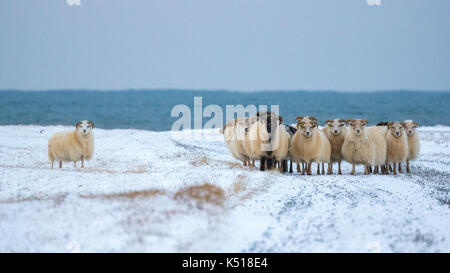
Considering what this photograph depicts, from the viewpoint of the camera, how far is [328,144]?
1469 cm

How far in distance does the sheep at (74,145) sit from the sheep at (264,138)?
16.2 ft

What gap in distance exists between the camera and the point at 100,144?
22250 mm

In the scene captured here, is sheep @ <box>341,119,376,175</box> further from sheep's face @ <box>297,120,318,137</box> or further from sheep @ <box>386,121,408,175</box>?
sheep's face @ <box>297,120,318,137</box>

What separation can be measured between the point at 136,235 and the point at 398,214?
15.5 ft

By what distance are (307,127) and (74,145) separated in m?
6.99

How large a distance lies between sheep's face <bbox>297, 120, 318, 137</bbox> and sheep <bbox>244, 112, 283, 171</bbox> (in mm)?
693

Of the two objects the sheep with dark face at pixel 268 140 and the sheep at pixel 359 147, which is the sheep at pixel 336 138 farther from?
the sheep with dark face at pixel 268 140

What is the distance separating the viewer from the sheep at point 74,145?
606 inches

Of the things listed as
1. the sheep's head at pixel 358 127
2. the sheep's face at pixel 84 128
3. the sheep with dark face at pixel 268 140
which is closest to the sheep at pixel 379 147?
the sheep's head at pixel 358 127

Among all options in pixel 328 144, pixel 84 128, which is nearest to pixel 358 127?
pixel 328 144

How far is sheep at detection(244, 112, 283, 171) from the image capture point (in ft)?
47.5

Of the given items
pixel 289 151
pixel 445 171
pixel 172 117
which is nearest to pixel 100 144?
pixel 289 151

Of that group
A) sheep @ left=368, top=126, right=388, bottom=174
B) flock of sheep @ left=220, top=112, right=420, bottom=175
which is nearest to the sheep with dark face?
flock of sheep @ left=220, top=112, right=420, bottom=175

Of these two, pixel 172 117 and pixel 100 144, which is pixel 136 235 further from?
pixel 172 117
